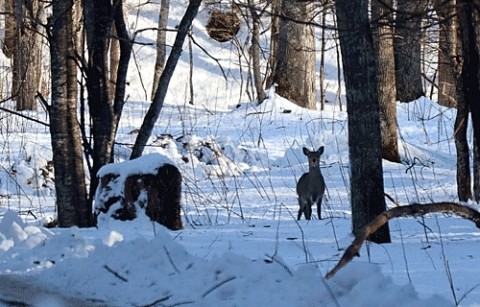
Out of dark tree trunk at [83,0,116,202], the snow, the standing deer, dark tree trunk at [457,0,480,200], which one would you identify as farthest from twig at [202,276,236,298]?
the standing deer

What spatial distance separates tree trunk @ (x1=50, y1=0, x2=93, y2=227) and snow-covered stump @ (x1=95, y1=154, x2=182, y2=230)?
41cm

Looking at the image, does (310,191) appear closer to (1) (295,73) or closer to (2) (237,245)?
(2) (237,245)

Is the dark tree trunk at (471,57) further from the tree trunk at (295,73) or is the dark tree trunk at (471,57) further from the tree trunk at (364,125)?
the tree trunk at (295,73)

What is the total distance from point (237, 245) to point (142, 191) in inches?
72.0

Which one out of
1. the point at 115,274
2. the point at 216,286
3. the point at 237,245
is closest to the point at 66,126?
the point at 237,245

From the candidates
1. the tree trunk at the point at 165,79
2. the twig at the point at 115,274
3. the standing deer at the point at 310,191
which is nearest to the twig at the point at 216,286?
the twig at the point at 115,274

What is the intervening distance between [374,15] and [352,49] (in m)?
5.62

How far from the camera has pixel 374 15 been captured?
519 inches

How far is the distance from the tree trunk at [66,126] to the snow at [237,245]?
1.63 feet

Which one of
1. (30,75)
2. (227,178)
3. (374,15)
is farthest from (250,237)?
(30,75)

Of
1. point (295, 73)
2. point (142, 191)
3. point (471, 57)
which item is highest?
point (295, 73)

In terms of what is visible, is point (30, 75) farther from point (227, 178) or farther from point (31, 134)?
point (227, 178)

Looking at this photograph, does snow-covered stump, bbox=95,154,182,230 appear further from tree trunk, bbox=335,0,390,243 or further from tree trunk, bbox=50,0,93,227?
tree trunk, bbox=335,0,390,243

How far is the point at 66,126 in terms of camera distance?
9828 mm
